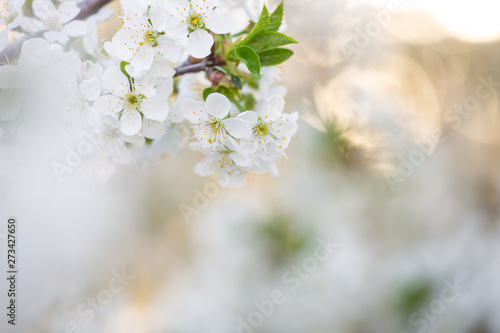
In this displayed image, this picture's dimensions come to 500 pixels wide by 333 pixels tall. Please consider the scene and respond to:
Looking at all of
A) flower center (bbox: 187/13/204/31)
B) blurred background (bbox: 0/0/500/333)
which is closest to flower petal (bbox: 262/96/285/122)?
flower center (bbox: 187/13/204/31)

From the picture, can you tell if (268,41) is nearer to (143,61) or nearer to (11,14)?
(143,61)

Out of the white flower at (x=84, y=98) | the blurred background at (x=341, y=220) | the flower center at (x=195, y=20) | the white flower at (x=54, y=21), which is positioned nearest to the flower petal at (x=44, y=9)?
the white flower at (x=54, y=21)

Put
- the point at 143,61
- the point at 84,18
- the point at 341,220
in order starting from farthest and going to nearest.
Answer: the point at 341,220 < the point at 84,18 < the point at 143,61

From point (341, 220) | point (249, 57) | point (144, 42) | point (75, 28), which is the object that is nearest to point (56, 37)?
point (75, 28)

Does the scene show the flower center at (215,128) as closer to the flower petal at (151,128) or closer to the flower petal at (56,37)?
the flower petal at (151,128)

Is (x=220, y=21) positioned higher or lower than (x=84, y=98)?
higher

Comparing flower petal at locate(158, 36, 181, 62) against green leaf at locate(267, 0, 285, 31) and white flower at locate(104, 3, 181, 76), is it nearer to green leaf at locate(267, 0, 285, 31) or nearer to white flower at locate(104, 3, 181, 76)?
white flower at locate(104, 3, 181, 76)
